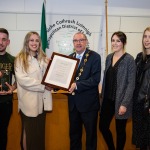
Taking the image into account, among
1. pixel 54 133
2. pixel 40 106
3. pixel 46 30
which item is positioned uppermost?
pixel 46 30

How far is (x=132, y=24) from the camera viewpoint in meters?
4.02

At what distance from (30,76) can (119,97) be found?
37.2 inches

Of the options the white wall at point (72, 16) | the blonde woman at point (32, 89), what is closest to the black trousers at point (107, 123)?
the blonde woman at point (32, 89)

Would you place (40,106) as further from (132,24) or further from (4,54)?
(132,24)

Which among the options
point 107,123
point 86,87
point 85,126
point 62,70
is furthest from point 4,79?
point 107,123

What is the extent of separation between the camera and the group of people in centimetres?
227

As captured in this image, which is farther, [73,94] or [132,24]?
[132,24]

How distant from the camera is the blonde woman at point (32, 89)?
2.24m

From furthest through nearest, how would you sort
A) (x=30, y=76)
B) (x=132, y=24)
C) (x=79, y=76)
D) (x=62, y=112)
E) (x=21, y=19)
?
1. (x=132, y=24)
2. (x=21, y=19)
3. (x=62, y=112)
4. (x=79, y=76)
5. (x=30, y=76)

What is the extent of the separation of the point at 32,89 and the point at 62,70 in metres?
0.38

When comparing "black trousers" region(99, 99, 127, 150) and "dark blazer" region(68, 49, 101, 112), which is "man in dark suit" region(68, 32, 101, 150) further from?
"black trousers" region(99, 99, 127, 150)

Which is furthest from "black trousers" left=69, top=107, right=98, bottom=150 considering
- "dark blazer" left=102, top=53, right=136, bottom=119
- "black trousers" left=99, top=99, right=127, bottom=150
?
"dark blazer" left=102, top=53, right=136, bottom=119

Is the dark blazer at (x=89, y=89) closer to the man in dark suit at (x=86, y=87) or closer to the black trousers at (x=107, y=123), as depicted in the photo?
the man in dark suit at (x=86, y=87)

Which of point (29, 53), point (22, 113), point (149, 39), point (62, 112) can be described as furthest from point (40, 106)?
point (149, 39)
